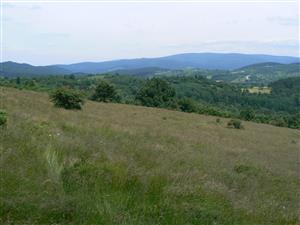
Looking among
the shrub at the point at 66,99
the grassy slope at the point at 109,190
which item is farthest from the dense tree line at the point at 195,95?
the grassy slope at the point at 109,190

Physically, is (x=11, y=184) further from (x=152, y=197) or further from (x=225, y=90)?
(x=225, y=90)

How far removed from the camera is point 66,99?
Answer: 23.5 m

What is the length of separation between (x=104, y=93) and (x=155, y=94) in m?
15.6

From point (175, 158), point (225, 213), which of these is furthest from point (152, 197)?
point (175, 158)

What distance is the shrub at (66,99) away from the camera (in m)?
23.4

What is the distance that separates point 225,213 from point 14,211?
2.81 meters

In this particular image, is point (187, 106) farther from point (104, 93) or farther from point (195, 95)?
point (195, 95)

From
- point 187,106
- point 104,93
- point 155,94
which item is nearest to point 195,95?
point 155,94

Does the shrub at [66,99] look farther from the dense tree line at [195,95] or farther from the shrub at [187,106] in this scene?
the shrub at [187,106]

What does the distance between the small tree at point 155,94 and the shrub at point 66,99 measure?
3121 centimetres

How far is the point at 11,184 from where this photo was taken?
5.20 metres

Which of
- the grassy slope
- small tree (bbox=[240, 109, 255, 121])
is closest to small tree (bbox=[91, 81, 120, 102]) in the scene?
small tree (bbox=[240, 109, 255, 121])

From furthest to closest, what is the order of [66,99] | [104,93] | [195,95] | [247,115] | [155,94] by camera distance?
[195,95] → [155,94] → [247,115] → [104,93] → [66,99]

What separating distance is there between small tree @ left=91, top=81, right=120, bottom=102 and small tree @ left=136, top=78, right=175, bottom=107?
12655 mm
